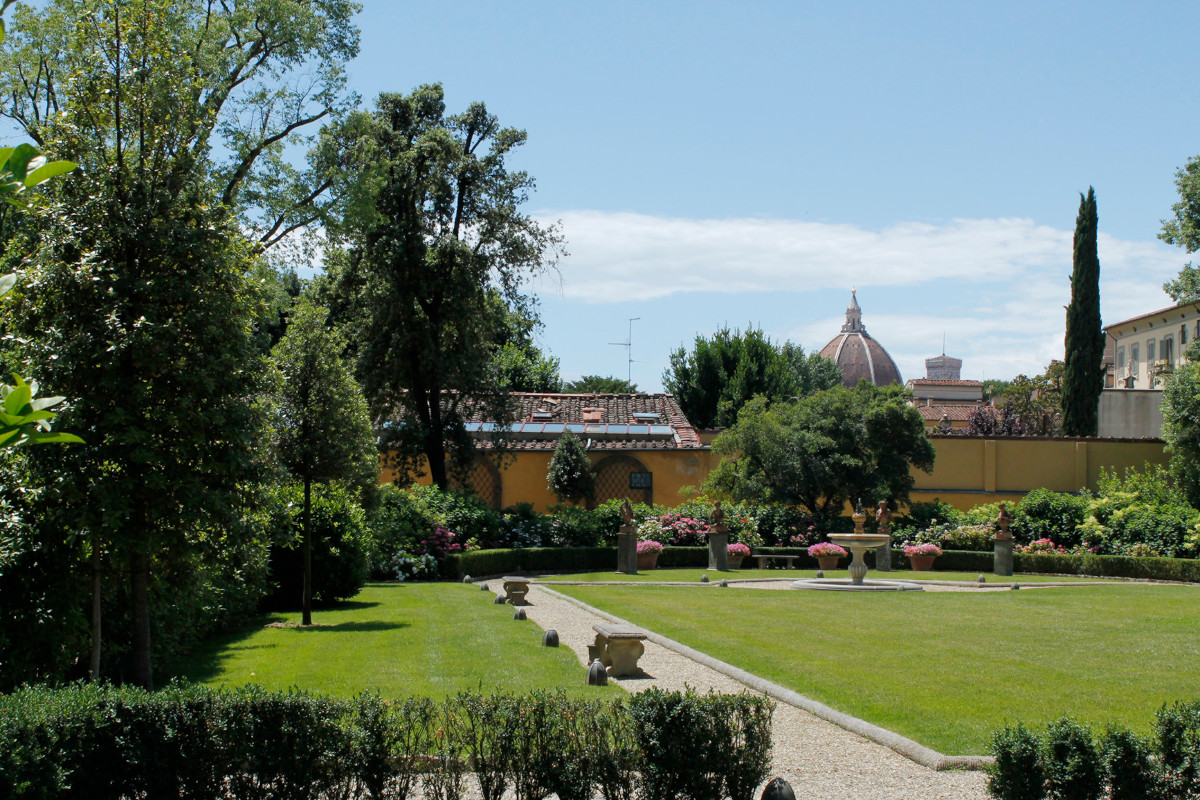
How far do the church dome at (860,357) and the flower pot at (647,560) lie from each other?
235 feet

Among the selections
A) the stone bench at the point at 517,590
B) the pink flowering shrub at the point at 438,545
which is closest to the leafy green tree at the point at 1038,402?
the pink flowering shrub at the point at 438,545

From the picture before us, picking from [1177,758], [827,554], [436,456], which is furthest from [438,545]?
[1177,758]

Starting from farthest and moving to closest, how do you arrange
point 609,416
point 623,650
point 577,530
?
point 609,416
point 577,530
point 623,650

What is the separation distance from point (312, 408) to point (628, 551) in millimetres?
12310

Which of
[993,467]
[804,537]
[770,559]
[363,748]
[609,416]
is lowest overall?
[770,559]

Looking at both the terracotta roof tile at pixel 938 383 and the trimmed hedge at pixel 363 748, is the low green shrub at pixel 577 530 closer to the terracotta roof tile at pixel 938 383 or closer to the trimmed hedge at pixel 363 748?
the trimmed hedge at pixel 363 748

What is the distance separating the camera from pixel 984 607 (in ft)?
55.0

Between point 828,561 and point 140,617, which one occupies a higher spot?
point 140,617

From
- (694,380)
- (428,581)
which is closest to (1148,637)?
(428,581)

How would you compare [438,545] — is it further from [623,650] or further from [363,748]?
[363,748]

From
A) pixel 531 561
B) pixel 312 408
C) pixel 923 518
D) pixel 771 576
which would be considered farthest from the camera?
pixel 923 518

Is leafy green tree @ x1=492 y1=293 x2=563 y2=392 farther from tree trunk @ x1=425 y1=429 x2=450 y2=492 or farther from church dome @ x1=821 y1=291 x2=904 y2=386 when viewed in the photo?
church dome @ x1=821 y1=291 x2=904 y2=386

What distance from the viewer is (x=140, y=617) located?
→ 341 inches

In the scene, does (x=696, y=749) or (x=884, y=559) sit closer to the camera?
(x=696, y=749)
